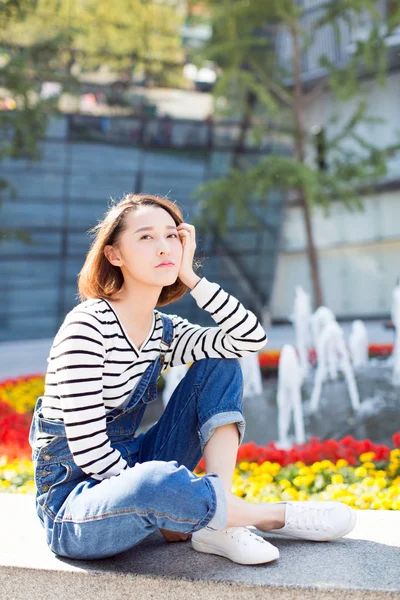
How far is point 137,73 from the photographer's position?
43.3 ft

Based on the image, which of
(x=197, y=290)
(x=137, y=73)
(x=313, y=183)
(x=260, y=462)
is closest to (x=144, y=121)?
(x=137, y=73)

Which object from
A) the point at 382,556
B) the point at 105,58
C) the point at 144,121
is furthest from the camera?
the point at 144,121

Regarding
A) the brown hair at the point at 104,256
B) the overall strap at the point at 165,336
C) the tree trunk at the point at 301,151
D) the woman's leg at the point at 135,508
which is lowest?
the woman's leg at the point at 135,508

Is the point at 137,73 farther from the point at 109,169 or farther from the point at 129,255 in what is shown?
the point at 129,255

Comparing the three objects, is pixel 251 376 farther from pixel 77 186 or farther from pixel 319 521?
pixel 77 186

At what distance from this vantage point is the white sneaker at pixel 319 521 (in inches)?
79.7

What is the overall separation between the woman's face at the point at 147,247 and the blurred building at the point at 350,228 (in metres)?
12.4

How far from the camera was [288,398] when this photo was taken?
5152 mm

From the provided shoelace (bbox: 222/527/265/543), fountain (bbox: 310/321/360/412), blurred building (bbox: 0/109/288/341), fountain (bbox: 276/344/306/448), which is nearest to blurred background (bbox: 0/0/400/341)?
blurred building (bbox: 0/109/288/341)

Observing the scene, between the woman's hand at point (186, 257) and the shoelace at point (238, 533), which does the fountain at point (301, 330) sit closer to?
the woman's hand at point (186, 257)

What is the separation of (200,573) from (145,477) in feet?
1.09

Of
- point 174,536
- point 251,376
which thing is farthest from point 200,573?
point 251,376

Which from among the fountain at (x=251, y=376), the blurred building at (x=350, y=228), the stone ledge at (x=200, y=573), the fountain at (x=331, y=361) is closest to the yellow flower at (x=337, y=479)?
the stone ledge at (x=200, y=573)

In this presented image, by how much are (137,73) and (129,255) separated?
1190 centimetres
